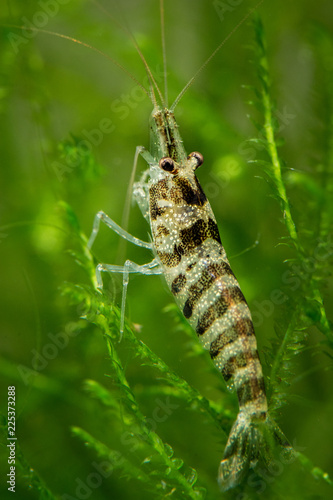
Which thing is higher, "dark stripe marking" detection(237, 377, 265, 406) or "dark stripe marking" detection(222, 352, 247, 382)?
"dark stripe marking" detection(222, 352, 247, 382)

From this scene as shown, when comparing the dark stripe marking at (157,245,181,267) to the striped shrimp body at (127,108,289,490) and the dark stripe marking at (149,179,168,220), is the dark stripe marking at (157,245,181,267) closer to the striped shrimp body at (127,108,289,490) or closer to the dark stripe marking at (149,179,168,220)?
the striped shrimp body at (127,108,289,490)

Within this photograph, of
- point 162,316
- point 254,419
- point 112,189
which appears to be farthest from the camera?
point 112,189

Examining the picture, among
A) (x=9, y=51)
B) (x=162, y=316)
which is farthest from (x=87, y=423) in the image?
(x=9, y=51)

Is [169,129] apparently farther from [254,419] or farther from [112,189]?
[254,419]

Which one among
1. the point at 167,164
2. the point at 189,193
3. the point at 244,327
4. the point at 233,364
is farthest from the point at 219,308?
the point at 167,164

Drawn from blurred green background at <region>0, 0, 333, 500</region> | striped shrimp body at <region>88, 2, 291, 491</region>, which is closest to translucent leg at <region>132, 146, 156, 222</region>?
striped shrimp body at <region>88, 2, 291, 491</region>

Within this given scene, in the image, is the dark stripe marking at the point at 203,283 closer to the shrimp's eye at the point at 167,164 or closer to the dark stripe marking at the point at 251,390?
the dark stripe marking at the point at 251,390
